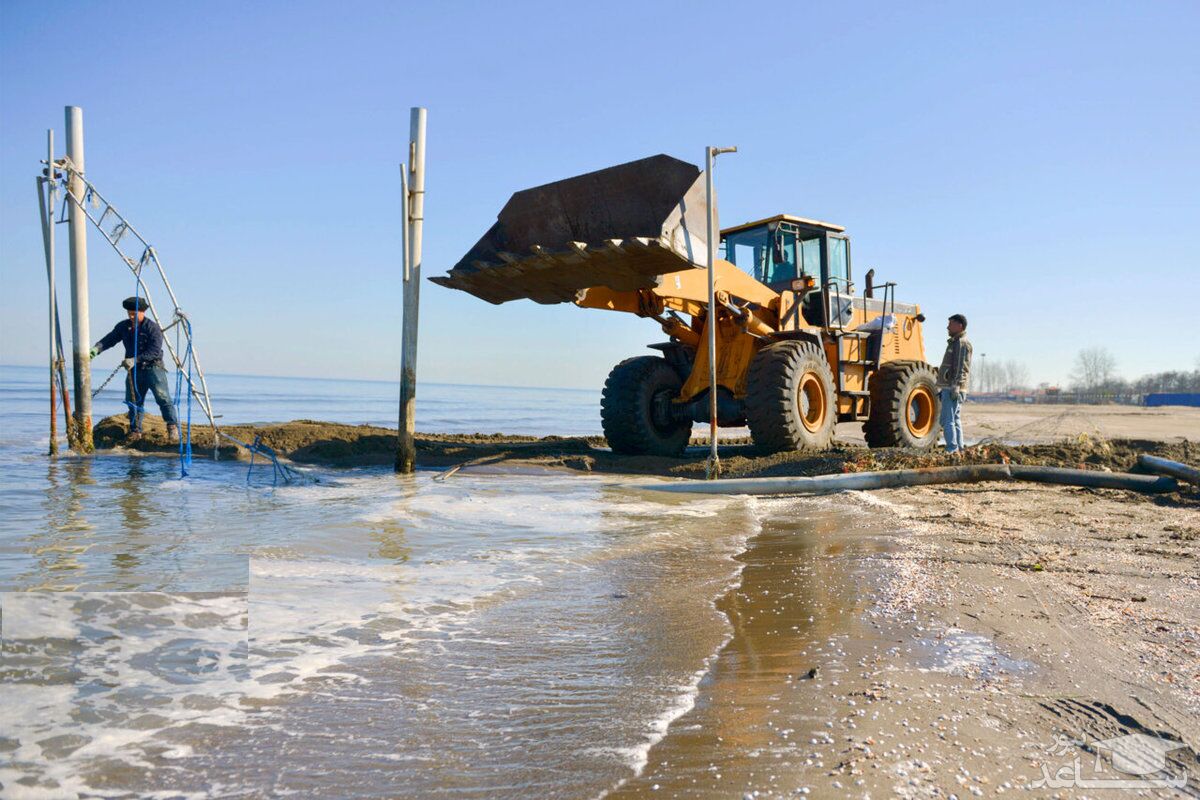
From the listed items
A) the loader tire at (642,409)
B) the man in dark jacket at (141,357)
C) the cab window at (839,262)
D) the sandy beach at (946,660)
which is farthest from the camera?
the cab window at (839,262)

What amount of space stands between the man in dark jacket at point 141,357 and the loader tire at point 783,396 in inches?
299

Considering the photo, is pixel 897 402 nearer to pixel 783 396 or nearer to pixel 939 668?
pixel 783 396

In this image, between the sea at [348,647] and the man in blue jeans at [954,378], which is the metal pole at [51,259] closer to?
the sea at [348,647]

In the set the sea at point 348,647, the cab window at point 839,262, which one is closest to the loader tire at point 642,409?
the cab window at point 839,262

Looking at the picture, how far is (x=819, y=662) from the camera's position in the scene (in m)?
2.84

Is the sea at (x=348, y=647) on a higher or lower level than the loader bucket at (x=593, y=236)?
lower

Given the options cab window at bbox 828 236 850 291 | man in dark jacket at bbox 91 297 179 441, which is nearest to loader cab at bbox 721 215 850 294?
cab window at bbox 828 236 850 291

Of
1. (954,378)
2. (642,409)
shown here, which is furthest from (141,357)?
(954,378)

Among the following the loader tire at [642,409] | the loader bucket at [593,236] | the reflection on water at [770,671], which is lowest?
the reflection on water at [770,671]

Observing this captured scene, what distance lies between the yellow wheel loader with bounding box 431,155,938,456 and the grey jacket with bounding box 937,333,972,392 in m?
0.89

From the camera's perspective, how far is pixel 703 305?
10000 mm

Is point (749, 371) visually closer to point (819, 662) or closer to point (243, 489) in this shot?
point (243, 489)

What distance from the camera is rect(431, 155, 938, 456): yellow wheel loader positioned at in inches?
338

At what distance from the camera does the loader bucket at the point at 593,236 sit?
8250 mm
